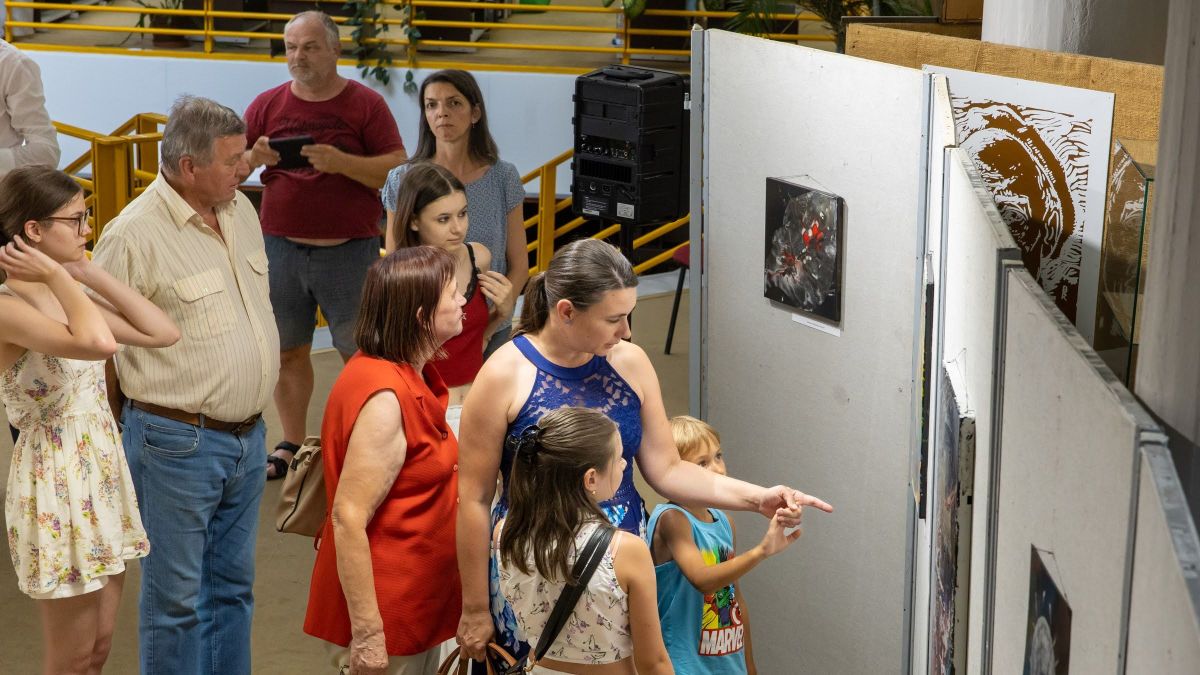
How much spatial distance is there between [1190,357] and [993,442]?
0.95 feet

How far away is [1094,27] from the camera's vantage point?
3453 millimetres

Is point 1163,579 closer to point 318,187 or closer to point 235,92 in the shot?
point 318,187

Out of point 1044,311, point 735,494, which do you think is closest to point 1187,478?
point 1044,311

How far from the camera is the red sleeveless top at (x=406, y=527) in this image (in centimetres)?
273

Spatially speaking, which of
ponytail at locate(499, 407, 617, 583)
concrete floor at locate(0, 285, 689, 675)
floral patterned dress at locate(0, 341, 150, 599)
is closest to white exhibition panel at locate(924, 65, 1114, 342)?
ponytail at locate(499, 407, 617, 583)

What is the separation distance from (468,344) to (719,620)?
1390mm

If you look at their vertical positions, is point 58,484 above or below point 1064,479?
below

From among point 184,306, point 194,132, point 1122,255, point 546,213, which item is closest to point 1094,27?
point 1122,255

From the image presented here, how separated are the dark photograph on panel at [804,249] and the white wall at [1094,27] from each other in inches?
30.1

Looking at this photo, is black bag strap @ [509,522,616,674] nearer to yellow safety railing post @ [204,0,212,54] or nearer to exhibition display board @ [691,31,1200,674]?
exhibition display board @ [691,31,1200,674]

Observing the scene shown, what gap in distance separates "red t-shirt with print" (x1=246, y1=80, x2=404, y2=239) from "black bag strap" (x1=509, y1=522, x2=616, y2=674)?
288 centimetres

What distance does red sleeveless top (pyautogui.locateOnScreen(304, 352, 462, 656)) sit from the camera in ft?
8.97

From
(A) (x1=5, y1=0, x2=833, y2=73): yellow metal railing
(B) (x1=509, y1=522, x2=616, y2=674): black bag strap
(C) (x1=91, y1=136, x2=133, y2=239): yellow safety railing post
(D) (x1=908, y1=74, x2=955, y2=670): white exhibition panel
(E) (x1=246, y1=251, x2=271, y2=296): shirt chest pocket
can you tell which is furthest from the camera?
(A) (x1=5, y1=0, x2=833, y2=73): yellow metal railing

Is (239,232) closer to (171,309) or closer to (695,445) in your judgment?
(171,309)
